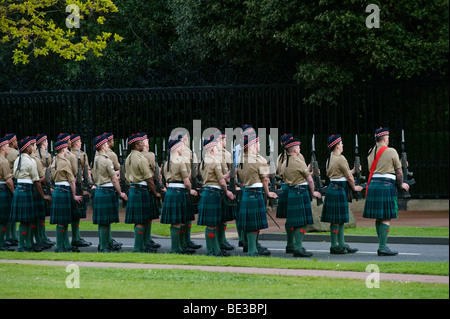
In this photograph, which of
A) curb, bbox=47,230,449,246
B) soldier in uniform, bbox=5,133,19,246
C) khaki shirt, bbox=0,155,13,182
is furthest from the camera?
soldier in uniform, bbox=5,133,19,246

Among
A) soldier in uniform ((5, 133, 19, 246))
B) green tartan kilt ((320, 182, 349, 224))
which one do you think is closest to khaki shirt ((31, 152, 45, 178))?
soldier in uniform ((5, 133, 19, 246))

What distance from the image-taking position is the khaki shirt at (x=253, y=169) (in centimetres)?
1448

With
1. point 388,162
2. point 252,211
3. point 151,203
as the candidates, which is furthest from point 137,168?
point 388,162

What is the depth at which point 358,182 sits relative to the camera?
16.2 meters

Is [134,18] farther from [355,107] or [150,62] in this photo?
[355,107]

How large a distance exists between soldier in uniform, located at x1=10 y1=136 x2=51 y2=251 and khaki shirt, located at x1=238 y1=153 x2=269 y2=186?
3.66m

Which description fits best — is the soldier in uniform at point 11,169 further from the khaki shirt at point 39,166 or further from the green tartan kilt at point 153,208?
the green tartan kilt at point 153,208

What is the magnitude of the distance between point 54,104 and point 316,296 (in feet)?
51.1

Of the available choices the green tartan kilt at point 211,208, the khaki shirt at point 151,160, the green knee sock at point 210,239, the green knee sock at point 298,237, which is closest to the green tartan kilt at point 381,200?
the green knee sock at point 298,237

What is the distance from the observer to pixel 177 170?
15109 mm

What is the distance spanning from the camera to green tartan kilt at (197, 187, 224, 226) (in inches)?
590

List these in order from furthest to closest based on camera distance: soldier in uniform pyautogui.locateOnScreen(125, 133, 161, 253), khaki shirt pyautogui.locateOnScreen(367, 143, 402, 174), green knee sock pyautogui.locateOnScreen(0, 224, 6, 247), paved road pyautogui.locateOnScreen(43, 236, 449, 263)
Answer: green knee sock pyautogui.locateOnScreen(0, 224, 6, 247)
soldier in uniform pyautogui.locateOnScreen(125, 133, 161, 253)
khaki shirt pyautogui.locateOnScreen(367, 143, 402, 174)
paved road pyautogui.locateOnScreen(43, 236, 449, 263)

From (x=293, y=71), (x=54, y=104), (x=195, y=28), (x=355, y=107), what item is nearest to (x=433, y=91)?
(x=355, y=107)

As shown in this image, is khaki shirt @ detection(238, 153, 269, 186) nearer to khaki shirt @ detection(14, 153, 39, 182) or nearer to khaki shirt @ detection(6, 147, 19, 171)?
khaki shirt @ detection(14, 153, 39, 182)
